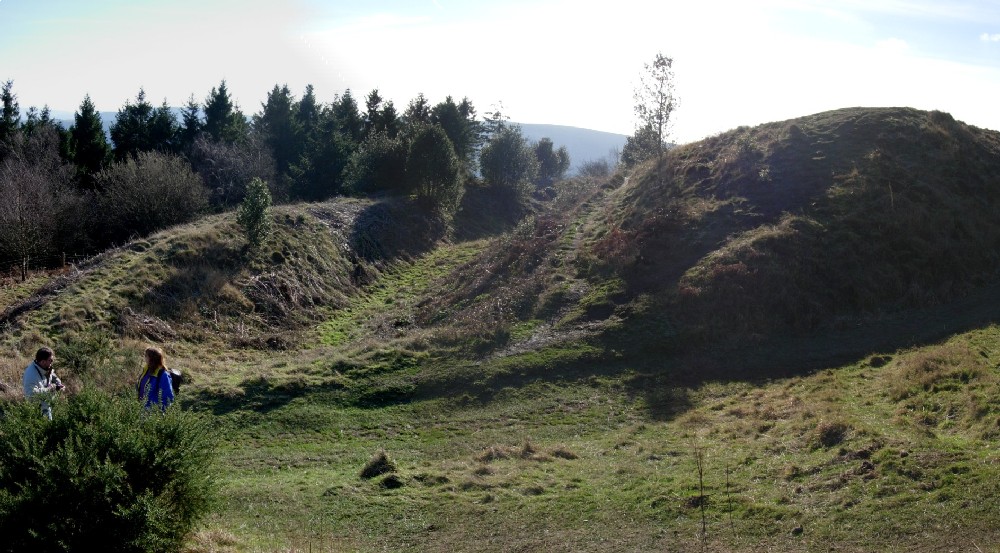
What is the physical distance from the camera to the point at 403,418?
62.7 feet

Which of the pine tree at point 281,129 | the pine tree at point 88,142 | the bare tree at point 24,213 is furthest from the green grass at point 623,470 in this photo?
the pine tree at point 281,129

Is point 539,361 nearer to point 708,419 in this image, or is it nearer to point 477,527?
point 708,419

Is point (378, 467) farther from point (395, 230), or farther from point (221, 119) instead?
point (221, 119)

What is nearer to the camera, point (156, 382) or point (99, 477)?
point (99, 477)

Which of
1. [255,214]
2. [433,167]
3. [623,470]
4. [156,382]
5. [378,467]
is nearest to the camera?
[156,382]

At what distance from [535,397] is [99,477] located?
13.7 meters

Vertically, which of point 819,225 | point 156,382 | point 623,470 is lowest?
point 623,470

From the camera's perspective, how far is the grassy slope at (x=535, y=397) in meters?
10.8

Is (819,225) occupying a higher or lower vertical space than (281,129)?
lower

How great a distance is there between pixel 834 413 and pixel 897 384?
285 cm

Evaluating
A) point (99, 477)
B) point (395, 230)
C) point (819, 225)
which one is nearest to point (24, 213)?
point (395, 230)

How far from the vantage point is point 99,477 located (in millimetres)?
7492

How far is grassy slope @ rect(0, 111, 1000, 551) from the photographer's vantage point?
10.8 m

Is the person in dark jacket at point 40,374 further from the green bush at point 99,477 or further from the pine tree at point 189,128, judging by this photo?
the pine tree at point 189,128
